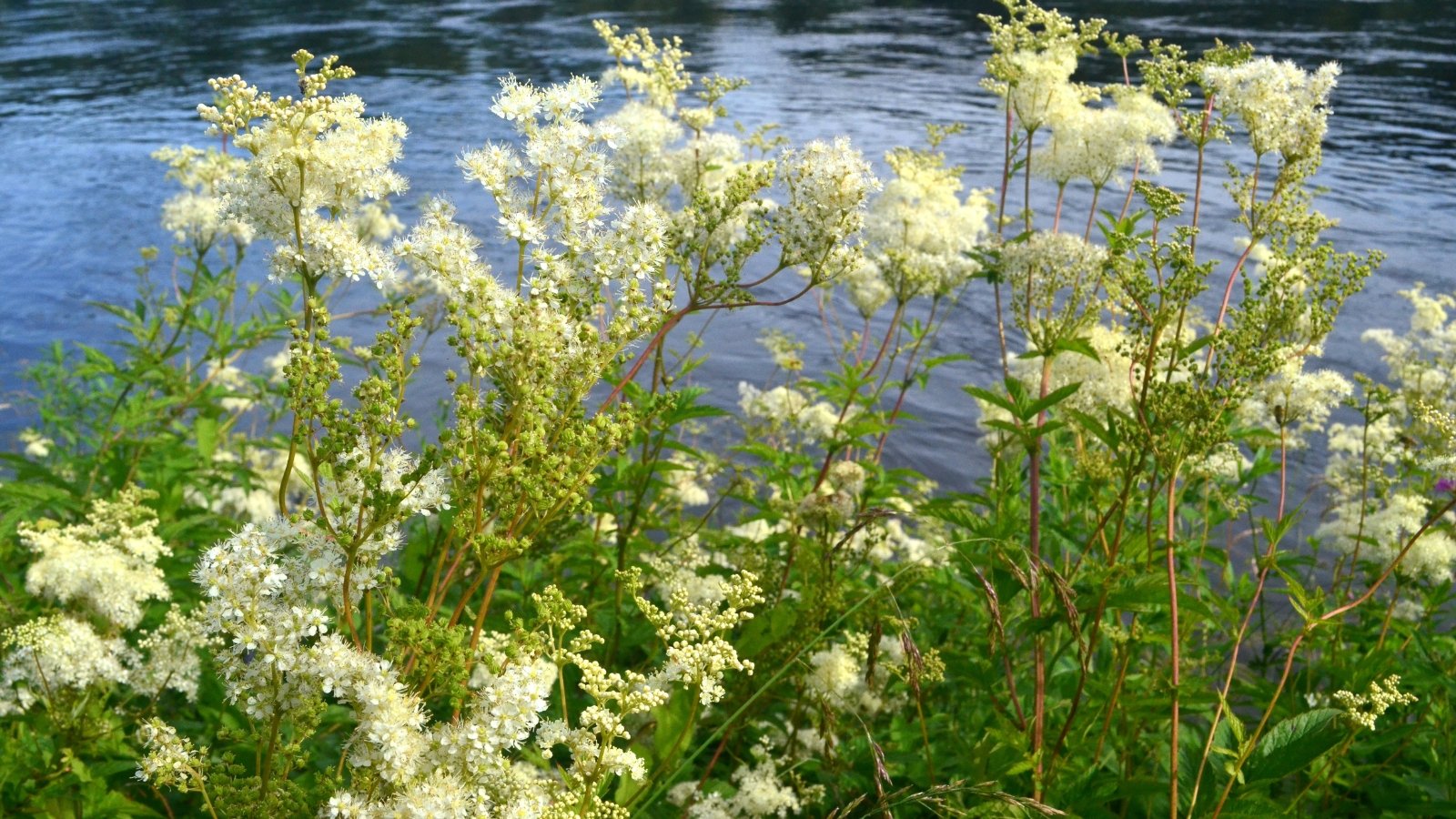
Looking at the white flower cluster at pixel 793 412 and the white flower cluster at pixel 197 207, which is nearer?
the white flower cluster at pixel 793 412

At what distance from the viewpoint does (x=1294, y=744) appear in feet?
9.43

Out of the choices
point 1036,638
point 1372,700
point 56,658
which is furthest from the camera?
point 1036,638

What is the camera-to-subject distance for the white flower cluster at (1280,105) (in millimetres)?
3672

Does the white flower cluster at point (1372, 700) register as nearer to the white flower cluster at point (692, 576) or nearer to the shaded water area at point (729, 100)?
the white flower cluster at point (692, 576)

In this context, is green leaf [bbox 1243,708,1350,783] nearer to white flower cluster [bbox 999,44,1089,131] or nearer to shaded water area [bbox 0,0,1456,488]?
white flower cluster [bbox 999,44,1089,131]


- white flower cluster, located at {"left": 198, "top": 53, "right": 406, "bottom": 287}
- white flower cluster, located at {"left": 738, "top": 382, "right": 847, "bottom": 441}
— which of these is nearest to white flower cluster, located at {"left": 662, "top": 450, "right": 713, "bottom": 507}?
white flower cluster, located at {"left": 738, "top": 382, "right": 847, "bottom": 441}

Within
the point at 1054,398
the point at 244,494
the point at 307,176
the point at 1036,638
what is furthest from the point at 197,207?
the point at 1036,638

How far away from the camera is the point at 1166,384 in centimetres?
282

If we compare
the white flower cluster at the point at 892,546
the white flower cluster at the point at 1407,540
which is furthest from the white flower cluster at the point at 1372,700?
the white flower cluster at the point at 1407,540

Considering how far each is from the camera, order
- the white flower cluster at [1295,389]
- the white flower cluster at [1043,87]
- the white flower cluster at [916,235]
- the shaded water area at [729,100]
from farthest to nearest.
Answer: the shaded water area at [729,100] → the white flower cluster at [916,235] → the white flower cluster at [1043,87] → the white flower cluster at [1295,389]

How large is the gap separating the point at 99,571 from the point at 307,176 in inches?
67.6

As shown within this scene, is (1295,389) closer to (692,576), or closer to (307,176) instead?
(692,576)

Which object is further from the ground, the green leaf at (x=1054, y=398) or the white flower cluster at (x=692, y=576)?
the green leaf at (x=1054, y=398)

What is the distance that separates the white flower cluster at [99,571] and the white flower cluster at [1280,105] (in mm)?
3814
